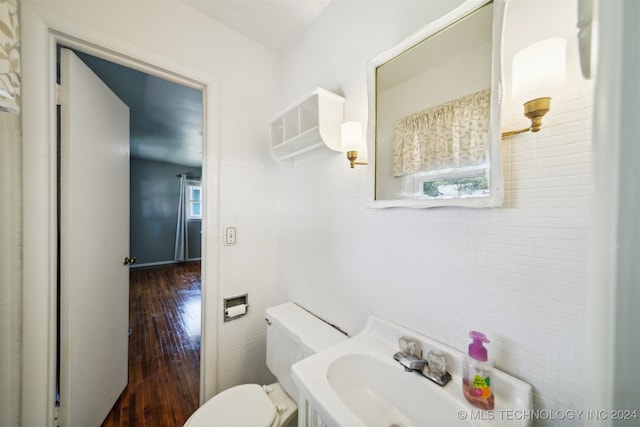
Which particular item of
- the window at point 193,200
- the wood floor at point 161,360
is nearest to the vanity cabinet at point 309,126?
the wood floor at point 161,360

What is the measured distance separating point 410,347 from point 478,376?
0.71 feet

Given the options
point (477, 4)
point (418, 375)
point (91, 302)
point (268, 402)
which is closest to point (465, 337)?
point (418, 375)

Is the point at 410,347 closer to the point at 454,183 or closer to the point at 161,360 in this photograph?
the point at 454,183

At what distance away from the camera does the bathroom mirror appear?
0.68 m

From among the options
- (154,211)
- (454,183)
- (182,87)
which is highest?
(182,87)

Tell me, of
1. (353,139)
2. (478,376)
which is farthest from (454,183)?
(478,376)

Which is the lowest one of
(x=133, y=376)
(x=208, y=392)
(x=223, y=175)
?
(x=133, y=376)

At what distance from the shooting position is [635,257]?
7.6 inches

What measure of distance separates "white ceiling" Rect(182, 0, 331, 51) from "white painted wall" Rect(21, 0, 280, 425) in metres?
0.06

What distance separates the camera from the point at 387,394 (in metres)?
0.82

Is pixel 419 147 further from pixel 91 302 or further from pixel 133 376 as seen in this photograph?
pixel 133 376

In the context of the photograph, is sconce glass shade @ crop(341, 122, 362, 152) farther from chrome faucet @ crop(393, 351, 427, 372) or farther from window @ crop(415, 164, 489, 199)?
chrome faucet @ crop(393, 351, 427, 372)

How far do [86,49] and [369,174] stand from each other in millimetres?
1390

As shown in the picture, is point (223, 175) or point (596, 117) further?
point (223, 175)
